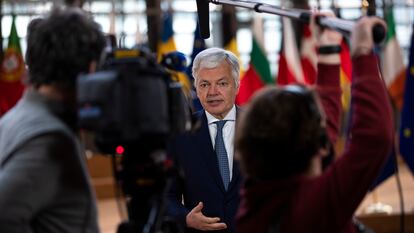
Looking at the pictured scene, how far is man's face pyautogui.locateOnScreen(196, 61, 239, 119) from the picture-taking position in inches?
119

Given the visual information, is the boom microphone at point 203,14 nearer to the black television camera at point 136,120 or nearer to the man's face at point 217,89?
the man's face at point 217,89

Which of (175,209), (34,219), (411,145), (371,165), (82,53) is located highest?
(82,53)

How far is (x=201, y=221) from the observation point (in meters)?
2.80

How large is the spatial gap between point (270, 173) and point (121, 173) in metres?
0.32

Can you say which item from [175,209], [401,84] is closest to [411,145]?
[401,84]

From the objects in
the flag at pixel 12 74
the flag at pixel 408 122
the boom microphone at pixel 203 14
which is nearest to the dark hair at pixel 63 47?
the boom microphone at pixel 203 14

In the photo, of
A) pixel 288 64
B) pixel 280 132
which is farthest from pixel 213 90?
pixel 288 64

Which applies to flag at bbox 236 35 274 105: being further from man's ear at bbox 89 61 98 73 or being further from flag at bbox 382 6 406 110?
man's ear at bbox 89 61 98 73

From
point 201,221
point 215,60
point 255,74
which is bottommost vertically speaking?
point 255,74

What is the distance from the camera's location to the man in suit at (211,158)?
2857 millimetres

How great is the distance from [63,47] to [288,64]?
557 centimetres

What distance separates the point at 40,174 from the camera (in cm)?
161

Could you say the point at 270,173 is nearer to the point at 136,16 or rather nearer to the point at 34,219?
the point at 34,219

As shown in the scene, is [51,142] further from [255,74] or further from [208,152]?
[255,74]
